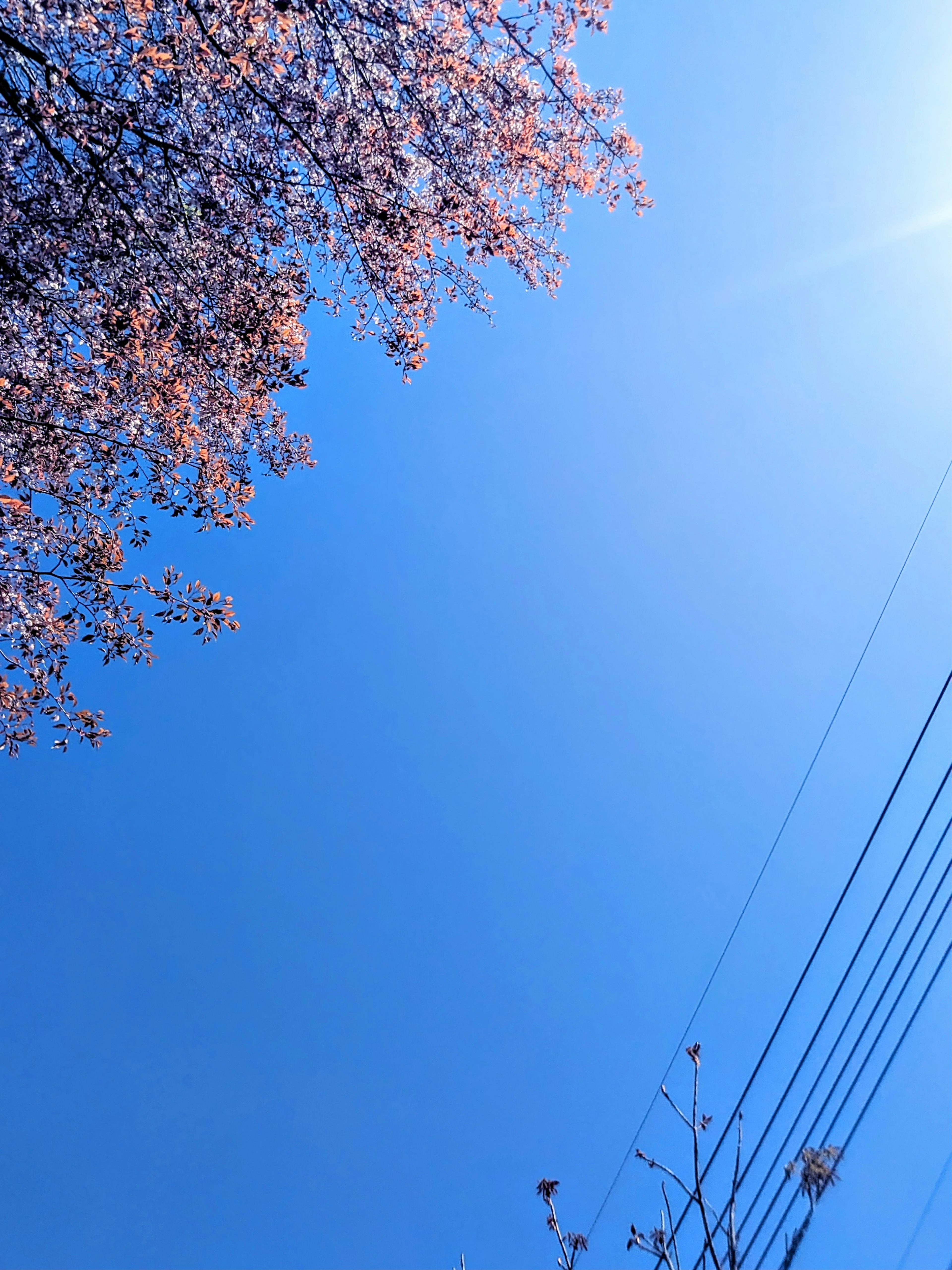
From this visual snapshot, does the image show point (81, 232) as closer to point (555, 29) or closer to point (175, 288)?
point (175, 288)

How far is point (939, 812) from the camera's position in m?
7.83

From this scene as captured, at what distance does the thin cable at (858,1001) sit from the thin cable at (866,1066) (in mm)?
327

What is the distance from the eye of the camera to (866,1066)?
6719mm

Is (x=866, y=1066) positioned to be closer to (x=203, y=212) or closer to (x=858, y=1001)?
(x=858, y=1001)

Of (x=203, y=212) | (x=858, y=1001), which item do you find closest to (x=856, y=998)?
(x=858, y=1001)

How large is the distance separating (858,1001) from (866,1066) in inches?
41.3

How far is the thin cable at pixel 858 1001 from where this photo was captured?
7246 mm

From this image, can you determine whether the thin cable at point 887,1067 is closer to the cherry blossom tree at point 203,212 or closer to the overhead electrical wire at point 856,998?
the overhead electrical wire at point 856,998

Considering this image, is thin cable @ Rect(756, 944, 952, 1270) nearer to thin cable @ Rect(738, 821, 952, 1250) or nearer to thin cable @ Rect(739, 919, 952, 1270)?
thin cable @ Rect(739, 919, 952, 1270)

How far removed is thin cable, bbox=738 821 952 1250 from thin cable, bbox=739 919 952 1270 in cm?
Answer: 33

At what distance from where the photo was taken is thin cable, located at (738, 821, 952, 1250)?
23.8 ft

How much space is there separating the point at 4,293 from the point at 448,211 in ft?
10.6

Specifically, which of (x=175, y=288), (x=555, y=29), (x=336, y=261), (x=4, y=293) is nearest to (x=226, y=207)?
(x=175, y=288)

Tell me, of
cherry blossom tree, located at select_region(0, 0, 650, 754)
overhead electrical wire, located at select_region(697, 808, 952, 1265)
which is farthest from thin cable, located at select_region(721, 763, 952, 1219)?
cherry blossom tree, located at select_region(0, 0, 650, 754)
